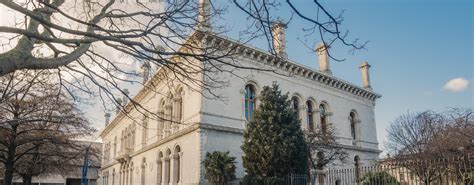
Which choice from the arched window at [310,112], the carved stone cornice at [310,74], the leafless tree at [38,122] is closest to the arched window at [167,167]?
the leafless tree at [38,122]

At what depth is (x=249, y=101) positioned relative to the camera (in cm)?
2203

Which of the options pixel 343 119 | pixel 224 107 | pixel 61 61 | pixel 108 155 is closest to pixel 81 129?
pixel 224 107

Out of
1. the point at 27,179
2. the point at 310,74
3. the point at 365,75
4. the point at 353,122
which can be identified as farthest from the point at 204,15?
the point at 365,75

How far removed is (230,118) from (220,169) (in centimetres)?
380

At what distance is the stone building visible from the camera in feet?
64.3

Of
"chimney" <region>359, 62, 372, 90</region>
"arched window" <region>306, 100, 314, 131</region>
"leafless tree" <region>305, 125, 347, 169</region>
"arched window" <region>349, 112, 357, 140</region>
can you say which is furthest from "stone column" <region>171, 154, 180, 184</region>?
"chimney" <region>359, 62, 372, 90</region>

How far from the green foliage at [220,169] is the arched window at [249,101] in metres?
4.62

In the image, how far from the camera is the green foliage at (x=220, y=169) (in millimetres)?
17234

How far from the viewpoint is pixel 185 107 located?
845 inches

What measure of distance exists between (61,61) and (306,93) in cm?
2112

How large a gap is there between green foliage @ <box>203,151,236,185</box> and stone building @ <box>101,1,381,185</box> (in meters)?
1.07

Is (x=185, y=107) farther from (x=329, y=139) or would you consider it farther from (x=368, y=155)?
(x=368, y=155)

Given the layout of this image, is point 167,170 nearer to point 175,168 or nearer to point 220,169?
point 175,168

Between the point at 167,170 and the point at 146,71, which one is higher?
the point at 146,71
